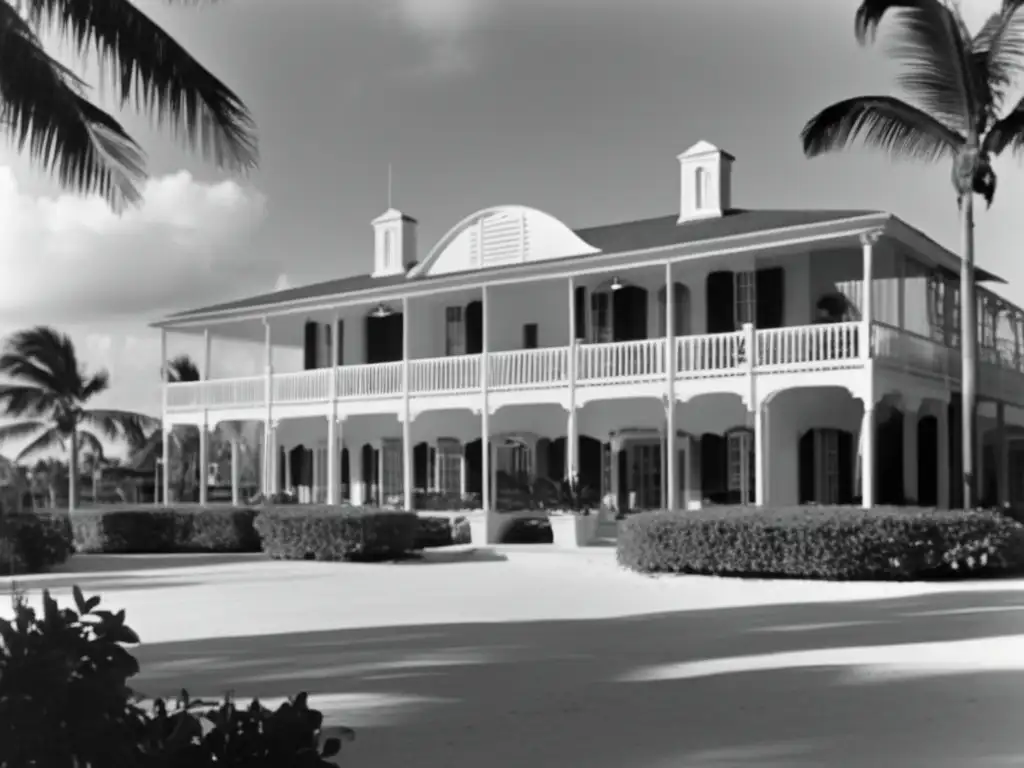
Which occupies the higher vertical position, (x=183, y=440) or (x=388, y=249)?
(x=388, y=249)

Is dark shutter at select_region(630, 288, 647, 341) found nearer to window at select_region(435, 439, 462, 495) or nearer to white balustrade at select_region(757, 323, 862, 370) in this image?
white balustrade at select_region(757, 323, 862, 370)

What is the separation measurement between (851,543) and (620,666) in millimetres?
7914

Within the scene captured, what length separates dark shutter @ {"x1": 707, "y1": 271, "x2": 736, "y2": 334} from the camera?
24.1 meters

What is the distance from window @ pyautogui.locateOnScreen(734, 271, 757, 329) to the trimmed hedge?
23.3 feet

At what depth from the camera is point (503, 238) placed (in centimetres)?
2675

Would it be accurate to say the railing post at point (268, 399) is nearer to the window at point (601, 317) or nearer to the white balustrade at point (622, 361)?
the window at point (601, 317)

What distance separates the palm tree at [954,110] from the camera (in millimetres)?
18859

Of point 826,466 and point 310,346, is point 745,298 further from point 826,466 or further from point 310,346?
point 310,346

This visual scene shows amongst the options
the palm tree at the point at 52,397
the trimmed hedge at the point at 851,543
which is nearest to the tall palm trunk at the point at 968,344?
the trimmed hedge at the point at 851,543

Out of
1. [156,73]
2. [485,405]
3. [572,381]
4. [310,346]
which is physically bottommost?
[485,405]

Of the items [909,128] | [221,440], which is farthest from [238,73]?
[221,440]

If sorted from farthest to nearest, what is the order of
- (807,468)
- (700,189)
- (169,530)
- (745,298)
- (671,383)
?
(700,189) → (169,530) → (745,298) → (807,468) → (671,383)

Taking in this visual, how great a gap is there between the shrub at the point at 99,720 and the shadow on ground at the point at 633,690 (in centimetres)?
174

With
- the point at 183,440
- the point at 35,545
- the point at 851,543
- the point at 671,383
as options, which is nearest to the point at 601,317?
the point at 671,383
